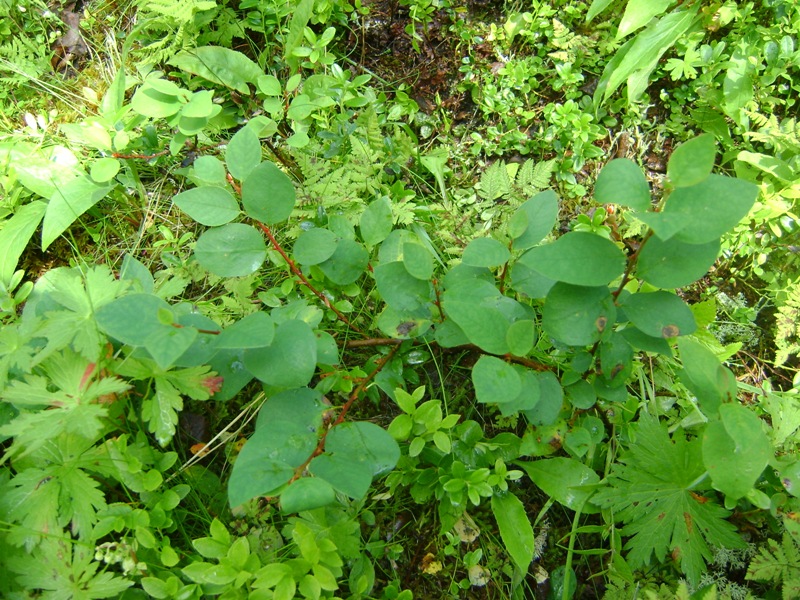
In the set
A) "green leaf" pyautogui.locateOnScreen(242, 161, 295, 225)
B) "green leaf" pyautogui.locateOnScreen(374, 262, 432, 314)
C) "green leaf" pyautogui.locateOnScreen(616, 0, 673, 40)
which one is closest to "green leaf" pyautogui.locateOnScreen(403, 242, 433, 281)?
"green leaf" pyautogui.locateOnScreen(374, 262, 432, 314)

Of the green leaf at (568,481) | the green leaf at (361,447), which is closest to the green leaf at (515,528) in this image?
the green leaf at (568,481)

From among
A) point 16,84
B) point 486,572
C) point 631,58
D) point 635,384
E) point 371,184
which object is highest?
point 631,58

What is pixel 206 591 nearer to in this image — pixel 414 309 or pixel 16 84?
pixel 414 309

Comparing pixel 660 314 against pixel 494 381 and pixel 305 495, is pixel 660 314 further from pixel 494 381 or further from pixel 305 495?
pixel 305 495

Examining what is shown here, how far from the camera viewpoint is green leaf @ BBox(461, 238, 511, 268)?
1.41 metres

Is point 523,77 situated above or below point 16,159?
above

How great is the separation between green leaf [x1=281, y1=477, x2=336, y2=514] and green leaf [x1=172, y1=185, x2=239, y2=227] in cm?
75

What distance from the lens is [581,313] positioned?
51.6 inches

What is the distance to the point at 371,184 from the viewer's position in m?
1.95

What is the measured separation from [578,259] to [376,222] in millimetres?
671

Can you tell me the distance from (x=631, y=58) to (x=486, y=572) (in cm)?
194

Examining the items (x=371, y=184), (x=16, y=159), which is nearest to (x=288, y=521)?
(x=371, y=184)

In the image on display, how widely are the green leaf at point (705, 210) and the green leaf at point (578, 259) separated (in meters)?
0.15

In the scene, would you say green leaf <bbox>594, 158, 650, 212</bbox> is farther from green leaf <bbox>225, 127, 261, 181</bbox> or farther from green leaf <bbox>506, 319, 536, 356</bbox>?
green leaf <bbox>225, 127, 261, 181</bbox>
